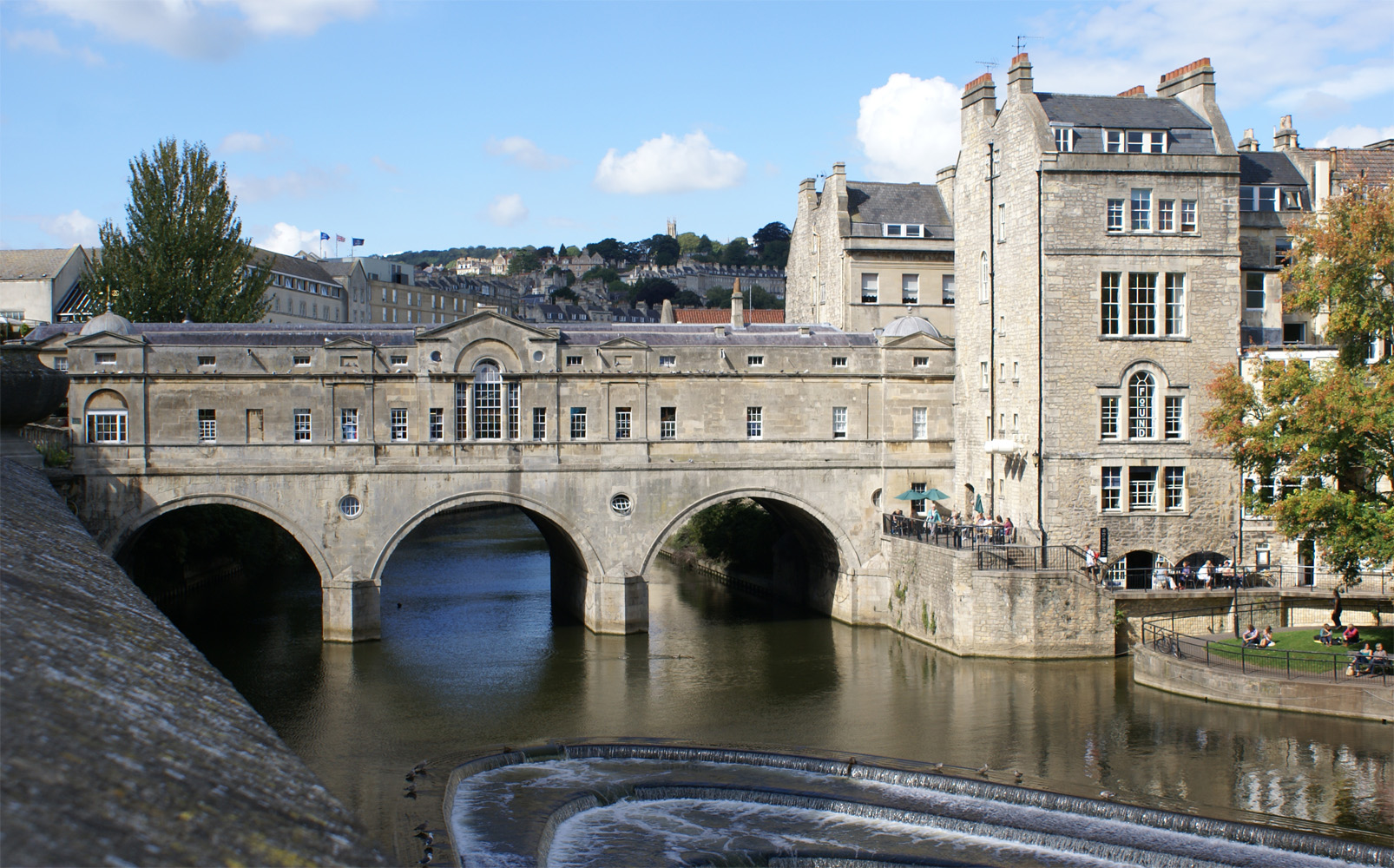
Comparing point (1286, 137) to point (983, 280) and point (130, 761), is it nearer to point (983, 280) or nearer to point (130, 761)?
point (983, 280)

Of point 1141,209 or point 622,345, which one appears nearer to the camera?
point 1141,209

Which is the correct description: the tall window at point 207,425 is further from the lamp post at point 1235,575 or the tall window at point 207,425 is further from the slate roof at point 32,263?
the slate roof at point 32,263

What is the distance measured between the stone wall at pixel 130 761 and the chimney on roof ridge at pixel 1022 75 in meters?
33.3

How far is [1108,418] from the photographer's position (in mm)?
Answer: 36250

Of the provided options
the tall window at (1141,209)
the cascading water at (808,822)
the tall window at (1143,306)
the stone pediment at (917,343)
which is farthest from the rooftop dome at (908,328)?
the cascading water at (808,822)

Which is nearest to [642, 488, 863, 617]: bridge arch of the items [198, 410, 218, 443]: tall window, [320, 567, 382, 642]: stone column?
[320, 567, 382, 642]: stone column

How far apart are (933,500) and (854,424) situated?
3.79 metres

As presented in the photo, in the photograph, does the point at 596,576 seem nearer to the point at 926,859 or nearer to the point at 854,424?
the point at 854,424

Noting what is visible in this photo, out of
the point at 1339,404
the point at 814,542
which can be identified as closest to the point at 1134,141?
the point at 1339,404

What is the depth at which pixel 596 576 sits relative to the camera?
3809 cm

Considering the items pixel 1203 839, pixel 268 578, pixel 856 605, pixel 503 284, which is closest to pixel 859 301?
pixel 856 605

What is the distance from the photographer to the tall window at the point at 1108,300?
36.0 meters

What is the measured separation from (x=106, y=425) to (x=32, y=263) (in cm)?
4067

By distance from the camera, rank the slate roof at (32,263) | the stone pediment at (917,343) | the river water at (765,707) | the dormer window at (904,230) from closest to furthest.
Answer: the river water at (765,707) → the stone pediment at (917,343) → the dormer window at (904,230) → the slate roof at (32,263)
